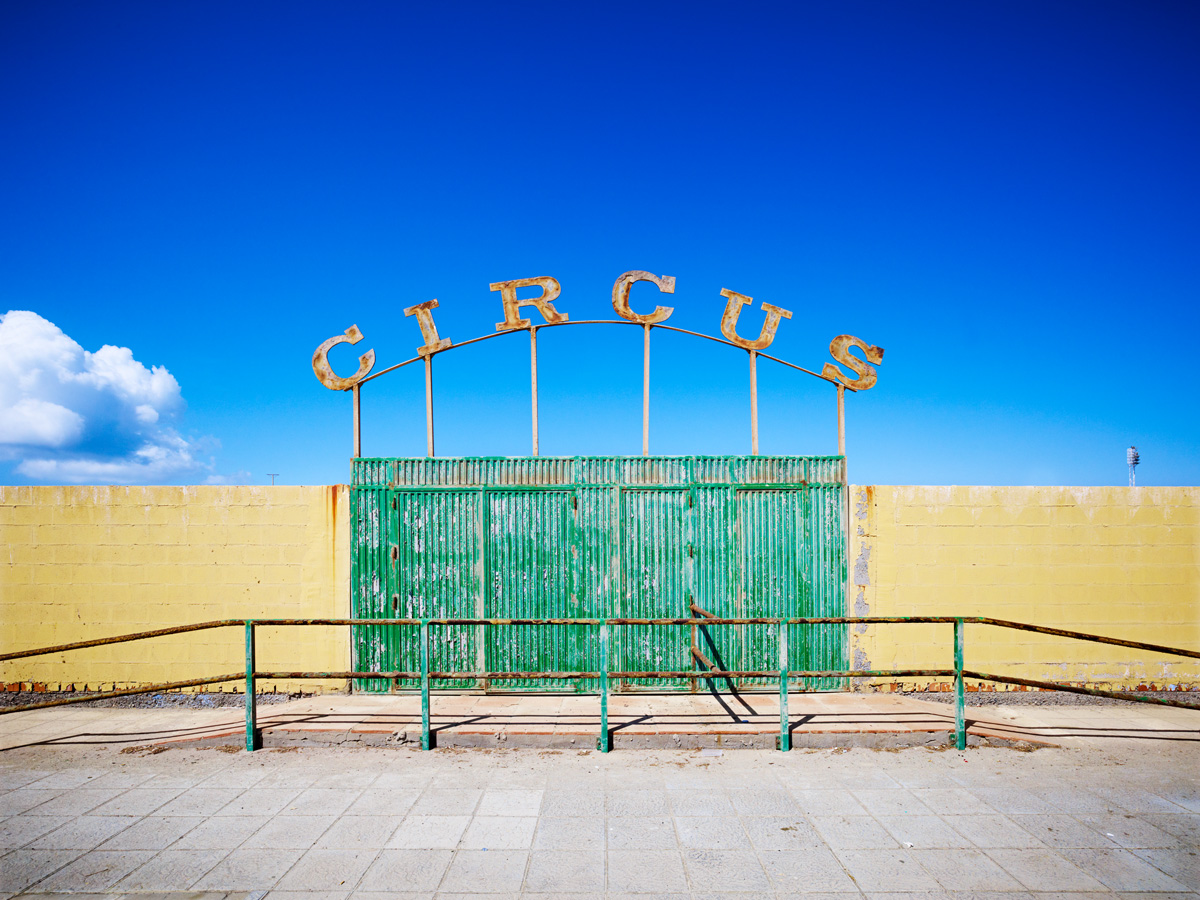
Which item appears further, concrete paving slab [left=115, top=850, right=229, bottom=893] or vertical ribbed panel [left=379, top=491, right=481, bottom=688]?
vertical ribbed panel [left=379, top=491, right=481, bottom=688]

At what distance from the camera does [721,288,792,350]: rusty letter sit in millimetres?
8016

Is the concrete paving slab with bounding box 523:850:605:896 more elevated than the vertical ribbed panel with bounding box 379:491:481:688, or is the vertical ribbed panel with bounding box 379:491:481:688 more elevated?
the vertical ribbed panel with bounding box 379:491:481:688

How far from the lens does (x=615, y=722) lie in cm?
611

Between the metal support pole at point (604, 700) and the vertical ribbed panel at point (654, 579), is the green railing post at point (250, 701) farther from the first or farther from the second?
the vertical ribbed panel at point (654, 579)

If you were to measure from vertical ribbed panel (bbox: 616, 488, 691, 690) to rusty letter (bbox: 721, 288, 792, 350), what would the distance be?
207 centimetres

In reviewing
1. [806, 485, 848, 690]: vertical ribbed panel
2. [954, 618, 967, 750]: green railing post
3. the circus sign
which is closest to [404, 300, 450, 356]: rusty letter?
the circus sign

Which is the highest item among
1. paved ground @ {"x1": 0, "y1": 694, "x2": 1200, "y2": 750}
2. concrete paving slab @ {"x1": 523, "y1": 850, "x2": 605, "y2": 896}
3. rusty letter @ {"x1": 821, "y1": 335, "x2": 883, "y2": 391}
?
rusty letter @ {"x1": 821, "y1": 335, "x2": 883, "y2": 391}

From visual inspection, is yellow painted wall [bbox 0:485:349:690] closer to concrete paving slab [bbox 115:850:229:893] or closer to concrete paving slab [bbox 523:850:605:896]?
concrete paving slab [bbox 115:850:229:893]

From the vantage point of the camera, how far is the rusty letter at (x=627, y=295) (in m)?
→ 7.98

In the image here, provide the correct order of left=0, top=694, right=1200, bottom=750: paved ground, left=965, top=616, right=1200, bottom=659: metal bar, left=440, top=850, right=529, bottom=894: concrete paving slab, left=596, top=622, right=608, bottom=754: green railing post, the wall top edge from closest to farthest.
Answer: left=440, top=850, right=529, bottom=894: concrete paving slab → left=965, top=616, right=1200, bottom=659: metal bar → left=596, top=622, right=608, bottom=754: green railing post → left=0, top=694, right=1200, bottom=750: paved ground → the wall top edge

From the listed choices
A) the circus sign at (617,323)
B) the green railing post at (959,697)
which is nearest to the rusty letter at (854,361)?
the circus sign at (617,323)

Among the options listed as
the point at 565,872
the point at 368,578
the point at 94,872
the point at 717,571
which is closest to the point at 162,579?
the point at 368,578

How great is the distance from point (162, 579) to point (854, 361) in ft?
28.3

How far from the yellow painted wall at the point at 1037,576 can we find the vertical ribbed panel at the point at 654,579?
2.00 meters
